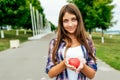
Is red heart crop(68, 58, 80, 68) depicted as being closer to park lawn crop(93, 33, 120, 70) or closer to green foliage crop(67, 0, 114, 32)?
park lawn crop(93, 33, 120, 70)

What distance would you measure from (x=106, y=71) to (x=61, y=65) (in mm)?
9302

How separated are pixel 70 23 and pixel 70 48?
0.25 metres

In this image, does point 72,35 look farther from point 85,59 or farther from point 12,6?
point 12,6

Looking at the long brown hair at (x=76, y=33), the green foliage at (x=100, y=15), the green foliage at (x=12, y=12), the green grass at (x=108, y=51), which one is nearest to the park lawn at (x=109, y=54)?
the green grass at (x=108, y=51)

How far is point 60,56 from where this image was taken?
3.61 m

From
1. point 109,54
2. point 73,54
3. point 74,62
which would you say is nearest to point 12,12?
point 109,54

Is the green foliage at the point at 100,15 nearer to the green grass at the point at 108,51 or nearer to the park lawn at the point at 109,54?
the green grass at the point at 108,51

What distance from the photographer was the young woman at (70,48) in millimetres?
3539

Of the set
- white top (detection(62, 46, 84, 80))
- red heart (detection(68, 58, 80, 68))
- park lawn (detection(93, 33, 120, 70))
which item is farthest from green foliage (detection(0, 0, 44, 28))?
red heart (detection(68, 58, 80, 68))

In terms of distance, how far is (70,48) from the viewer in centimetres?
357

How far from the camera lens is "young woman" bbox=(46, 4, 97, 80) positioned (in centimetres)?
354

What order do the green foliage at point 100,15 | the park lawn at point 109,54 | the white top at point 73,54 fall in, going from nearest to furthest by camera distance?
the white top at point 73,54
the park lawn at point 109,54
the green foliage at point 100,15

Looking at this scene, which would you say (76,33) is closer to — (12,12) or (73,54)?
(73,54)

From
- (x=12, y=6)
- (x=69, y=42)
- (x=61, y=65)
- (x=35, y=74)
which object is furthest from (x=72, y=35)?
(x=12, y=6)
